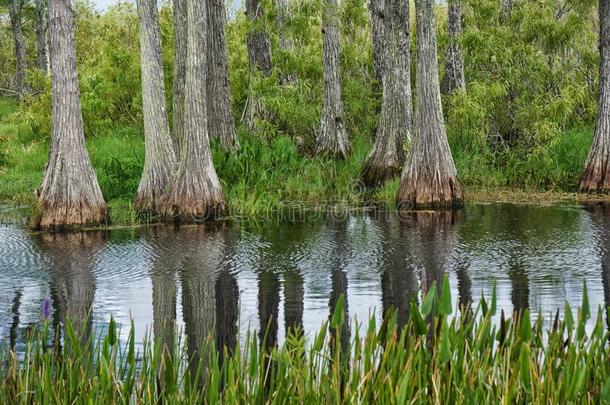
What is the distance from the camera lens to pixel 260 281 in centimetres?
1137

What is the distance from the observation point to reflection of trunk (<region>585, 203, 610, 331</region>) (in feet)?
35.1

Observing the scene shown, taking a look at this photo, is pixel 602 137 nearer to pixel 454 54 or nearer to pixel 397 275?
pixel 454 54

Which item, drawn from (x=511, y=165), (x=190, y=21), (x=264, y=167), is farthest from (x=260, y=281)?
(x=511, y=165)

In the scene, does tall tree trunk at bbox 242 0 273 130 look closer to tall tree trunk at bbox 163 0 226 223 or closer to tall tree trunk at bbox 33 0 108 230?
tall tree trunk at bbox 163 0 226 223

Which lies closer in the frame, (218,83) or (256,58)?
(218,83)

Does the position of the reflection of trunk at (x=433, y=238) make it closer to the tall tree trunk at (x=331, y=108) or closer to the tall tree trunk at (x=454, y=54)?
the tall tree trunk at (x=331, y=108)

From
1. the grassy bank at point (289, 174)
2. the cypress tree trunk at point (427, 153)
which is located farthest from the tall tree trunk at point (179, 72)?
the cypress tree trunk at point (427, 153)

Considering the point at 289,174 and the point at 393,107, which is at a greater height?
the point at 393,107

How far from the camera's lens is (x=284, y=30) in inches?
867

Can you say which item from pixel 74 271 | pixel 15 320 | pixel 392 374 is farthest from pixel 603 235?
pixel 392 374

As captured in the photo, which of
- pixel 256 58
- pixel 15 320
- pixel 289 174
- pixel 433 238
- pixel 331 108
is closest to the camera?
pixel 15 320

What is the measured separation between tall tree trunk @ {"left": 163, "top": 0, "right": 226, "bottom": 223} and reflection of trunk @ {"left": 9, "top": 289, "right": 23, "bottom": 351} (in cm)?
561

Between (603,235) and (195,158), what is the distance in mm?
7007

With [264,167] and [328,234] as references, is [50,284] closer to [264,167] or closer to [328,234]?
[328,234]
